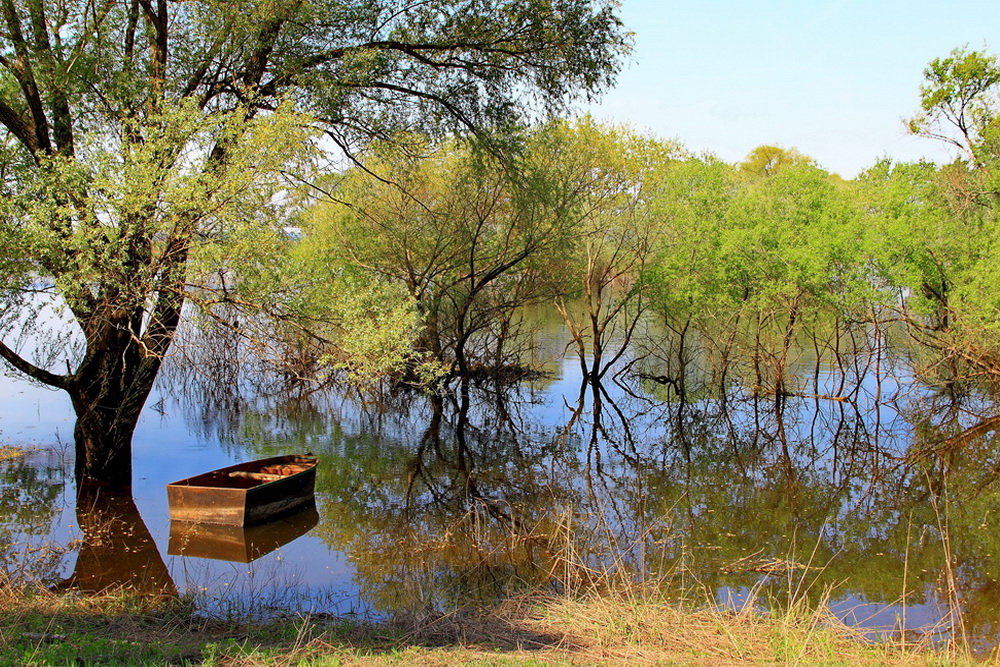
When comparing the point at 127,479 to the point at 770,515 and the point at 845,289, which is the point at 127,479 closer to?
the point at 770,515

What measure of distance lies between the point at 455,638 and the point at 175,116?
8146 mm

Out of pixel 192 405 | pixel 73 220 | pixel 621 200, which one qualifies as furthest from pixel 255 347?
pixel 621 200

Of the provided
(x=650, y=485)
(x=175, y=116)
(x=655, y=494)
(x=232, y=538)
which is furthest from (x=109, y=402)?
(x=650, y=485)

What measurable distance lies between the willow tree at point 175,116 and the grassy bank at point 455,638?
4.75 m

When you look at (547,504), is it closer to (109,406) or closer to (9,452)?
(109,406)

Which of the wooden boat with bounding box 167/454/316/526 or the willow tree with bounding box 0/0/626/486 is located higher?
the willow tree with bounding box 0/0/626/486

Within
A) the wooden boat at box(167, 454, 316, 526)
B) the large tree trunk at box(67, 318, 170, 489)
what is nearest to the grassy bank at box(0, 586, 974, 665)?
the wooden boat at box(167, 454, 316, 526)

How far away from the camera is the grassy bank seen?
6367mm

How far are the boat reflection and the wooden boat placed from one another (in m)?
0.12

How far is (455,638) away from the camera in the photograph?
25.1ft

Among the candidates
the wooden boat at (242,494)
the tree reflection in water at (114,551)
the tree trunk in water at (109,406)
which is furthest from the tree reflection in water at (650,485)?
the tree reflection in water at (114,551)

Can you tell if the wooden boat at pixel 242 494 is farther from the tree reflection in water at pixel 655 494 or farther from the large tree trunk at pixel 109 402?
the large tree trunk at pixel 109 402

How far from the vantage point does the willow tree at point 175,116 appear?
36.7 feet

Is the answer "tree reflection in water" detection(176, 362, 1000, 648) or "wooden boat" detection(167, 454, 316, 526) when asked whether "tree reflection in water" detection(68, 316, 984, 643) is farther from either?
"wooden boat" detection(167, 454, 316, 526)
